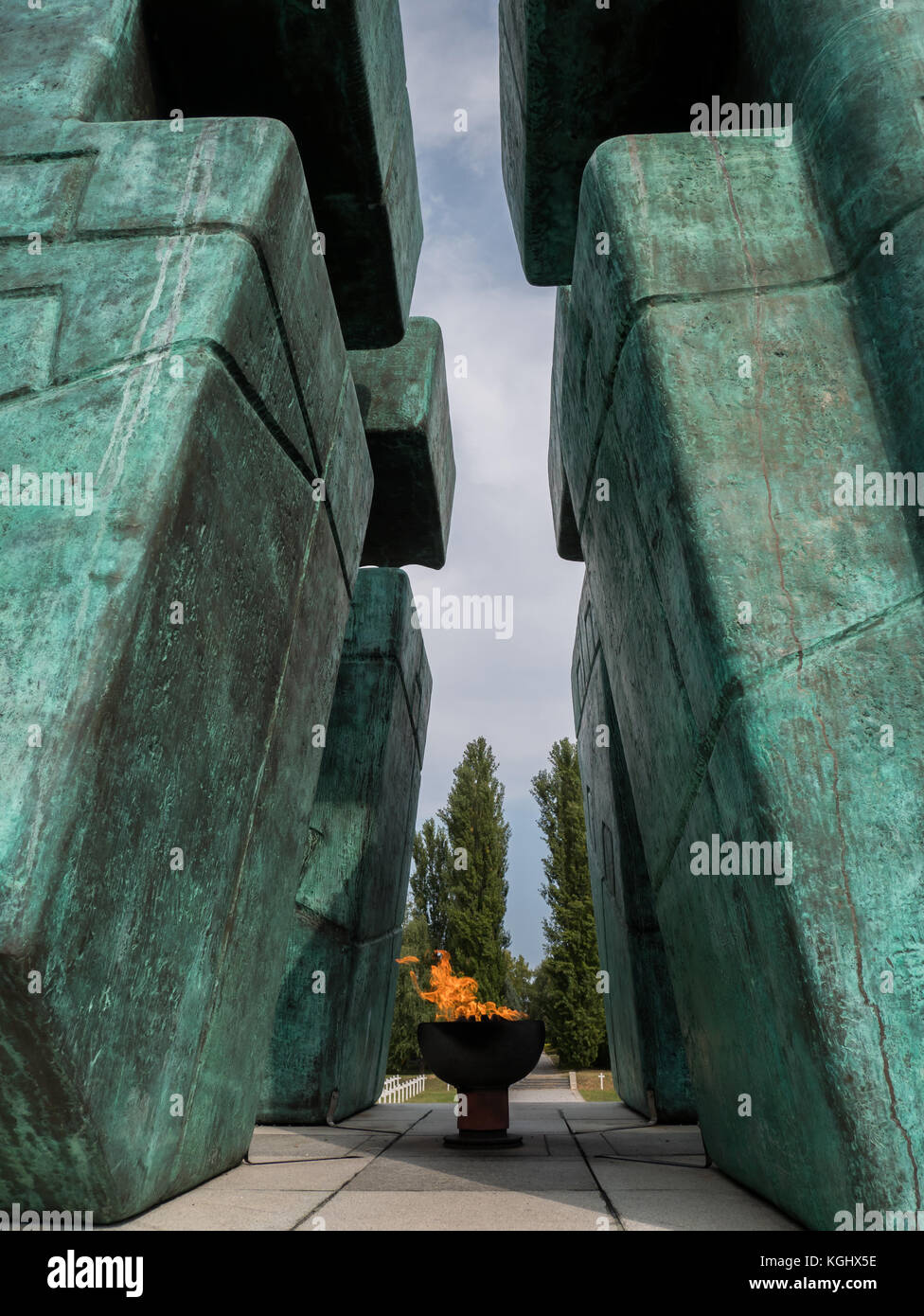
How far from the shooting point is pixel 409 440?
6438 millimetres

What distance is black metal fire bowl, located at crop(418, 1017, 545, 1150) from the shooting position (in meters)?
4.03

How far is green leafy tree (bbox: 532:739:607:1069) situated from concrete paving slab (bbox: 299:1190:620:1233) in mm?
15818

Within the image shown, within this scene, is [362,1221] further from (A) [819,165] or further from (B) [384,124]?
(B) [384,124]

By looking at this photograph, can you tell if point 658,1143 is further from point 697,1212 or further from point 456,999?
point 697,1212

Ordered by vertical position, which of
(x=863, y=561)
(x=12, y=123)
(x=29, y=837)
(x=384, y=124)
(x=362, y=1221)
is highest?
(x=384, y=124)

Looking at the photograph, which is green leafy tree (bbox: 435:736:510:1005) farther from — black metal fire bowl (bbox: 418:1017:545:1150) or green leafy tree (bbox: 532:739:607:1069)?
black metal fire bowl (bbox: 418:1017:545:1150)

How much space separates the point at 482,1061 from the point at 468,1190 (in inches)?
46.7

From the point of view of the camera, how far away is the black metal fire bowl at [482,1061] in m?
4.03

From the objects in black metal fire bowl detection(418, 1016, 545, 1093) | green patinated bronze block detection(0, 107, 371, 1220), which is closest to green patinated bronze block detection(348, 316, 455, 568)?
green patinated bronze block detection(0, 107, 371, 1220)

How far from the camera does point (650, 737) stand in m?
3.39

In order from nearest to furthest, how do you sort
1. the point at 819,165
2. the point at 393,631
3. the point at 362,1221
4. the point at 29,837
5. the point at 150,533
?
1. the point at 29,837
2. the point at 362,1221
3. the point at 150,533
4. the point at 819,165
5. the point at 393,631

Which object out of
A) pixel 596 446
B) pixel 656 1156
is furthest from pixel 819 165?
pixel 656 1156

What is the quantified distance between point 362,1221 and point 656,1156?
1808 millimetres

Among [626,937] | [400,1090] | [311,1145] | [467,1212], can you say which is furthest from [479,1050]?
[400,1090]
